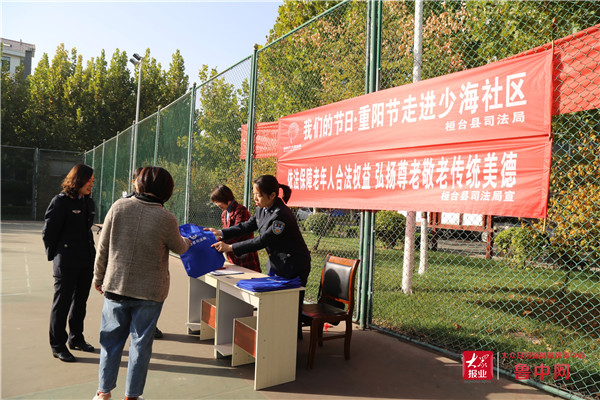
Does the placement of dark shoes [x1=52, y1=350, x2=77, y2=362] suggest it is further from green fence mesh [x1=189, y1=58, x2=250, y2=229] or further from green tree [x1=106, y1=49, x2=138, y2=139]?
green tree [x1=106, y1=49, x2=138, y2=139]

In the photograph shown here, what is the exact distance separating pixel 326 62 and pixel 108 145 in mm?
14628

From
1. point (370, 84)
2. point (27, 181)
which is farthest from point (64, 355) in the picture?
point (27, 181)

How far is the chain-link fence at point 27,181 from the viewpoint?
2045 cm

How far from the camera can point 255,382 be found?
3102mm

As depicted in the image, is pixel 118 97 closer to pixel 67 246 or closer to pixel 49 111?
pixel 49 111

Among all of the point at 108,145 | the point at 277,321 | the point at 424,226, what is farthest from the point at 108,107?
the point at 277,321

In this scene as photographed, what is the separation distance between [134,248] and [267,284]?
3.61ft

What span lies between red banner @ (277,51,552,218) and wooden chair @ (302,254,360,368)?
0.78 metres

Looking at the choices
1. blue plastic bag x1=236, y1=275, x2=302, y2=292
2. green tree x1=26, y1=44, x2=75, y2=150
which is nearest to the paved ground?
blue plastic bag x1=236, y1=275, x2=302, y2=292

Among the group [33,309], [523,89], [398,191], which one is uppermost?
[523,89]

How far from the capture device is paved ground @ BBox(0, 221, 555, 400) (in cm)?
304

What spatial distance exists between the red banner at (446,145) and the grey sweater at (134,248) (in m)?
2.34

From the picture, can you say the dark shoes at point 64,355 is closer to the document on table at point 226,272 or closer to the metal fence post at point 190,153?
the document on table at point 226,272

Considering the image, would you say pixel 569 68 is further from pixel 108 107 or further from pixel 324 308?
pixel 108 107
